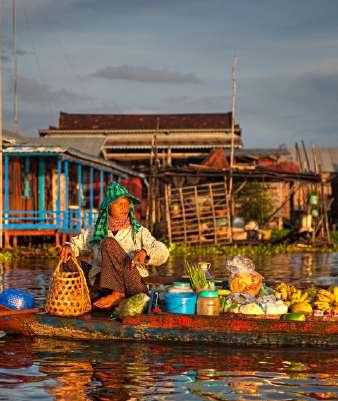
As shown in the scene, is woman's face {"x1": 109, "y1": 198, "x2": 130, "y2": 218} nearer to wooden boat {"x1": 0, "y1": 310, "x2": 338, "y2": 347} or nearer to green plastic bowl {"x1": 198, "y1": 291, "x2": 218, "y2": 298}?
wooden boat {"x1": 0, "y1": 310, "x2": 338, "y2": 347}

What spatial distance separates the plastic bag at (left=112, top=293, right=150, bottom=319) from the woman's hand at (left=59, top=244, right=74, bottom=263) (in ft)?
2.23

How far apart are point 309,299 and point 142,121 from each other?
26793mm

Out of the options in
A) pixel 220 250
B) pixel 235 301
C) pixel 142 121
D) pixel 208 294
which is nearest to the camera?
pixel 208 294

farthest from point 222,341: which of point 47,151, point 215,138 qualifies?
point 215,138

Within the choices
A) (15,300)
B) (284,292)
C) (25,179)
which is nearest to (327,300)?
(284,292)

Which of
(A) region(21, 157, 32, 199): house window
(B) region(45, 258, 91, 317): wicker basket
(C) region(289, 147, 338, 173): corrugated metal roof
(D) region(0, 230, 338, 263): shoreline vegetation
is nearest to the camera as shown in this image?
(B) region(45, 258, 91, 317): wicker basket

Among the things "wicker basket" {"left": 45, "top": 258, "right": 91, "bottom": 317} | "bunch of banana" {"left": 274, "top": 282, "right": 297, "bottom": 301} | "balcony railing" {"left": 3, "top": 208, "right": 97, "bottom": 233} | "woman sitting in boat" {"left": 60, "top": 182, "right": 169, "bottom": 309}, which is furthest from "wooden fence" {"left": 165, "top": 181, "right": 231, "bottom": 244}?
"wicker basket" {"left": 45, "top": 258, "right": 91, "bottom": 317}

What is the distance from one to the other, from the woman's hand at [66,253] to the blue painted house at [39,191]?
1030cm

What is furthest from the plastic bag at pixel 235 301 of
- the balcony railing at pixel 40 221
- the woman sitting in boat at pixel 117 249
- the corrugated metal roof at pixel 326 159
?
the corrugated metal roof at pixel 326 159

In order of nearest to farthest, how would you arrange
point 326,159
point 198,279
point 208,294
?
1. point 208,294
2. point 198,279
3. point 326,159

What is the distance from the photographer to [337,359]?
6184 mm

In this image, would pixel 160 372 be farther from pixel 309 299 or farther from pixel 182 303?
pixel 309 299

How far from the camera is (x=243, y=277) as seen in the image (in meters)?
7.49

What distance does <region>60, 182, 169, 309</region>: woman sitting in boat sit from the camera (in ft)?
23.8
